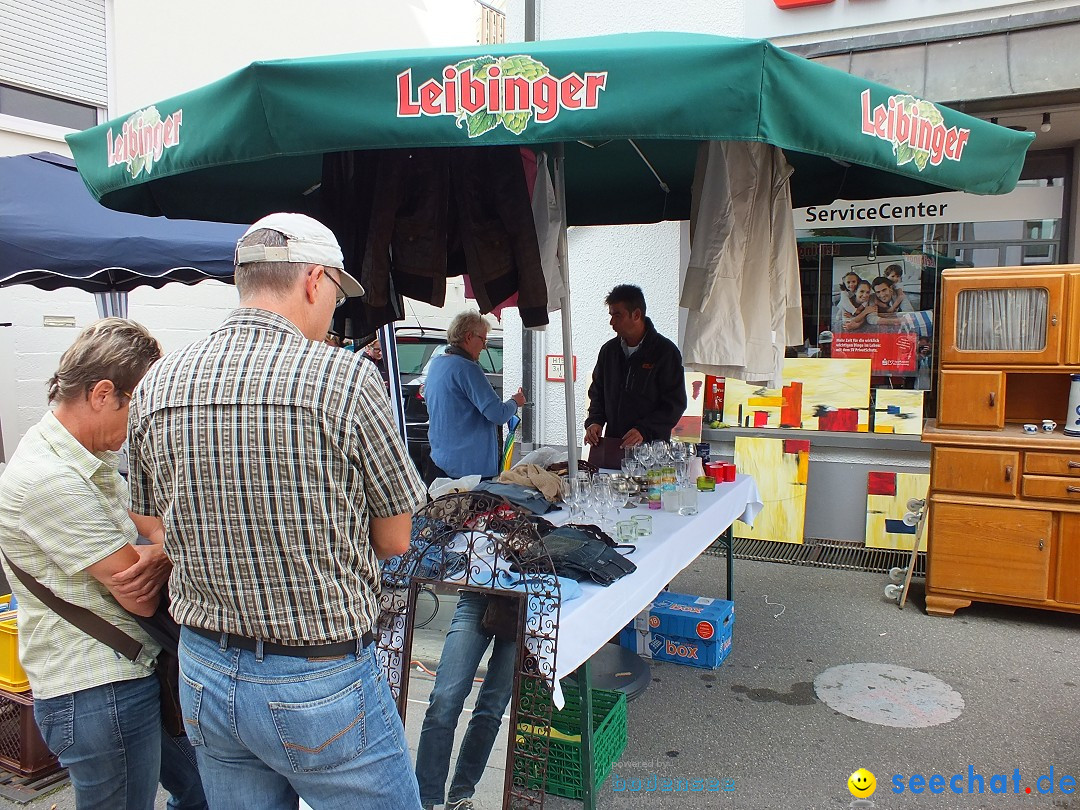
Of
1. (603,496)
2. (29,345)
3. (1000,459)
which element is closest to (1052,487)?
(1000,459)

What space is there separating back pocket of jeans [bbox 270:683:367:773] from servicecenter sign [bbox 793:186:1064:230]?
535 centimetres

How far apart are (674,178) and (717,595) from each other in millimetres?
2933

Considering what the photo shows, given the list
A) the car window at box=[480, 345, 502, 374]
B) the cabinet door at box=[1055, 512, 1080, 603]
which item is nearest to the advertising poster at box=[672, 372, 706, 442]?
the cabinet door at box=[1055, 512, 1080, 603]

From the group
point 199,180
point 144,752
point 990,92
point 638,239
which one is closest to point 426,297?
point 199,180

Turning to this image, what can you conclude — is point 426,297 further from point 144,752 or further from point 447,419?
point 144,752

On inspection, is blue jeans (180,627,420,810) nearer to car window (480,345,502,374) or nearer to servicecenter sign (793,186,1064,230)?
servicecenter sign (793,186,1064,230)

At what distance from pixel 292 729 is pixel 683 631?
3.24 metres

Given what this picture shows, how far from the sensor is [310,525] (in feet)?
5.31

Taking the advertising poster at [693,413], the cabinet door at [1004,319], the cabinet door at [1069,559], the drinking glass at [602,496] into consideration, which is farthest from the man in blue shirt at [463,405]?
the cabinet door at [1069,559]

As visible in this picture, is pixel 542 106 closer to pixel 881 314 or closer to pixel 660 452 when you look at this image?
pixel 660 452

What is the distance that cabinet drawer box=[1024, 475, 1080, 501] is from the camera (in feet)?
16.0

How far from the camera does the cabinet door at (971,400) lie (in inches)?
205

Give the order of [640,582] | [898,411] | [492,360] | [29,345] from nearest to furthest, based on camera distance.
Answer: [640,582], [898,411], [29,345], [492,360]

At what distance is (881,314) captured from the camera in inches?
261
